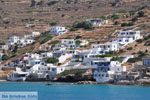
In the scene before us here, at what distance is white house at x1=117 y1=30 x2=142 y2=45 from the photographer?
3497 inches

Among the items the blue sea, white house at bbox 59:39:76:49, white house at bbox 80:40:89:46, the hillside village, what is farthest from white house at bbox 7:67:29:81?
white house at bbox 80:40:89:46

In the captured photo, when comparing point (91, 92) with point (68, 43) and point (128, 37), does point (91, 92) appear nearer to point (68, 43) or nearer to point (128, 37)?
point (128, 37)

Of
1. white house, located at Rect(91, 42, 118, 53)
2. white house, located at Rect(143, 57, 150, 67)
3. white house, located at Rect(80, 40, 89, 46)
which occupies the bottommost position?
white house, located at Rect(143, 57, 150, 67)

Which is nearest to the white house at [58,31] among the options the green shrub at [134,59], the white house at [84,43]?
the white house at [84,43]

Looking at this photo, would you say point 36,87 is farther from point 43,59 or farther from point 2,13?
point 2,13

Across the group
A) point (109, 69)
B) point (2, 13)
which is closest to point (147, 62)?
point (109, 69)

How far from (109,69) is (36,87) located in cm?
1106

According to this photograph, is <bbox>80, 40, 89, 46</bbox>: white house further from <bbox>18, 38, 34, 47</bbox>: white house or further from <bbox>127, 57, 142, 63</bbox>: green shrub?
<bbox>127, 57, 142, 63</bbox>: green shrub

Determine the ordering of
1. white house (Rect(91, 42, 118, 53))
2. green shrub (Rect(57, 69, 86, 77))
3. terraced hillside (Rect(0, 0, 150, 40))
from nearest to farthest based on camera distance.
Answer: green shrub (Rect(57, 69, 86, 77))
white house (Rect(91, 42, 118, 53))
terraced hillside (Rect(0, 0, 150, 40))

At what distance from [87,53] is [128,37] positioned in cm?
1067

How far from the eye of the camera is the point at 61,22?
12369 cm

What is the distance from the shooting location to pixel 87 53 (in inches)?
3246

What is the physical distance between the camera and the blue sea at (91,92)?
5625 cm

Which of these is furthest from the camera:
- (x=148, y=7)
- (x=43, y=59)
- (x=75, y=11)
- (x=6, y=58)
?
(x=75, y=11)
